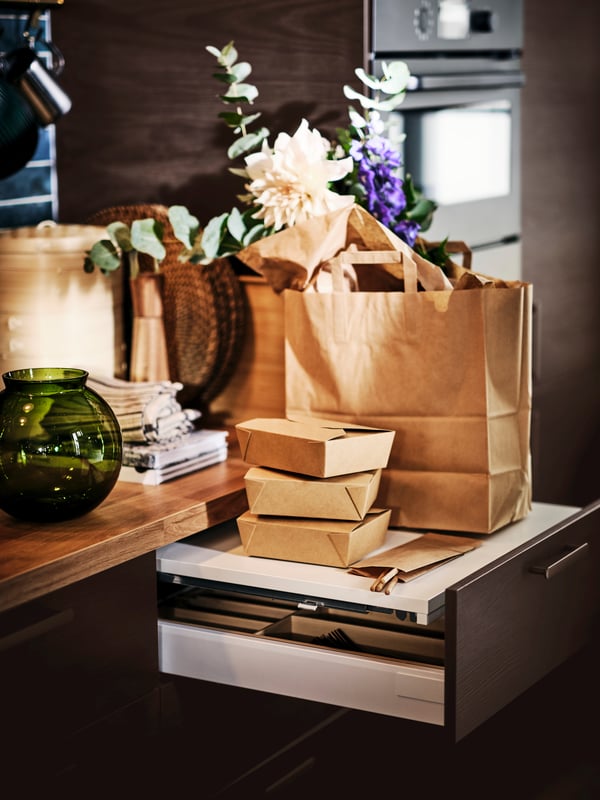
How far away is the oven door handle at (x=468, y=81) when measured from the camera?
1961 mm

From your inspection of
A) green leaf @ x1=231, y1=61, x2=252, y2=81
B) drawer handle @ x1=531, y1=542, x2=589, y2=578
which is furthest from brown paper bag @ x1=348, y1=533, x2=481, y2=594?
green leaf @ x1=231, y1=61, x2=252, y2=81

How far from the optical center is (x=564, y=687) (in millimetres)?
1577

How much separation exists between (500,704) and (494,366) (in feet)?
1.39

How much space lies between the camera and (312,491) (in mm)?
1465

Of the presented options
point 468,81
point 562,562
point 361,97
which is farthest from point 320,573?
point 468,81

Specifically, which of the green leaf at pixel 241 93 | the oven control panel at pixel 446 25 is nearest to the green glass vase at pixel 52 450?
the green leaf at pixel 241 93

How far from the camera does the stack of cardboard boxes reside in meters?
1.46

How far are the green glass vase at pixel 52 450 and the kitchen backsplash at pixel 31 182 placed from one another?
70 centimetres

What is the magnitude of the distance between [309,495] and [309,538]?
53 mm

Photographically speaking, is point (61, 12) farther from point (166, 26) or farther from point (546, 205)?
point (546, 205)

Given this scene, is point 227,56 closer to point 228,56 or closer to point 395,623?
point 228,56

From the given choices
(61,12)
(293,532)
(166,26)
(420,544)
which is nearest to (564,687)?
(420,544)

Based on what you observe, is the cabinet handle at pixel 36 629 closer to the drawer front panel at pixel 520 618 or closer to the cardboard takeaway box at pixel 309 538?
the cardboard takeaway box at pixel 309 538

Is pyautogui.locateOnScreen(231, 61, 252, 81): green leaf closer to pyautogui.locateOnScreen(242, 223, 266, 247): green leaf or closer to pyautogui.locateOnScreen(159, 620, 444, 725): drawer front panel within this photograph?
pyautogui.locateOnScreen(242, 223, 266, 247): green leaf
